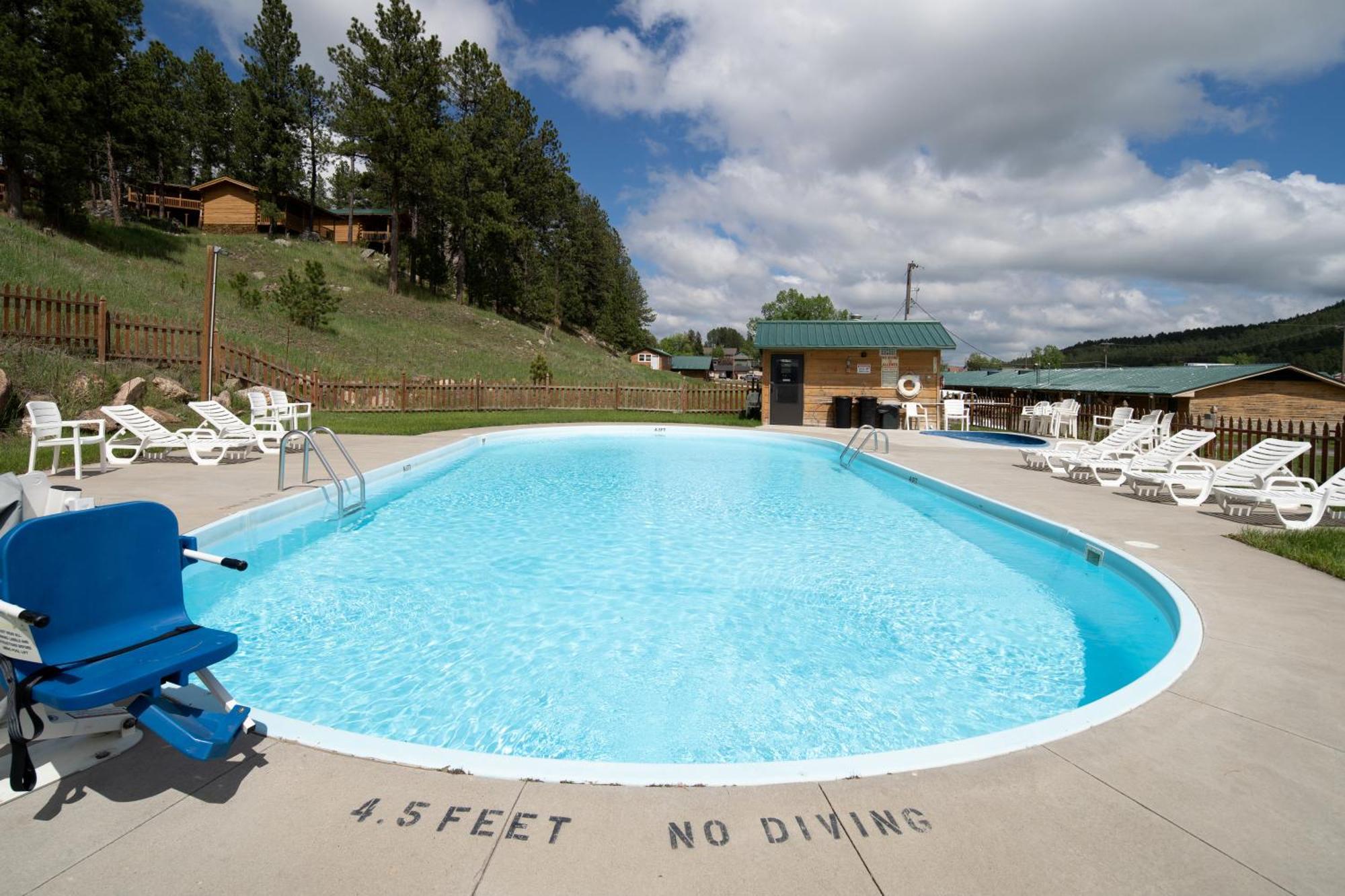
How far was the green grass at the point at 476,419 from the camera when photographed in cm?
1599

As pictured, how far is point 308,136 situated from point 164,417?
40.9 meters

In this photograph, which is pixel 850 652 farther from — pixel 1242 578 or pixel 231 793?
pixel 231 793

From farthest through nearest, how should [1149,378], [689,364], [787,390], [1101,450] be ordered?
[689,364], [1149,378], [787,390], [1101,450]

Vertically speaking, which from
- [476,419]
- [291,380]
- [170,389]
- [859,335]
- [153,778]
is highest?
[859,335]

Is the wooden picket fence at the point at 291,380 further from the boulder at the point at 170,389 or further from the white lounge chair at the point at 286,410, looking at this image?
the white lounge chair at the point at 286,410

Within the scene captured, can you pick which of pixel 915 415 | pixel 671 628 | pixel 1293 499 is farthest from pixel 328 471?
pixel 915 415

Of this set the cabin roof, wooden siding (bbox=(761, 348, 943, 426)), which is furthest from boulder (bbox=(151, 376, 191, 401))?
the cabin roof

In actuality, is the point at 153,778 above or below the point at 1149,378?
below

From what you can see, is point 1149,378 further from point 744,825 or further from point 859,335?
point 744,825

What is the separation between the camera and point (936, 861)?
1.97m

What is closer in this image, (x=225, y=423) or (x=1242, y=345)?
(x=225, y=423)

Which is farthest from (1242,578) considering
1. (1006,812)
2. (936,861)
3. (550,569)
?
Answer: (550,569)

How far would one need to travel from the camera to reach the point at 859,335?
20.4m

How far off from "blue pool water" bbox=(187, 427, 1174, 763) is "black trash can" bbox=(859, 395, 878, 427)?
37.9ft
